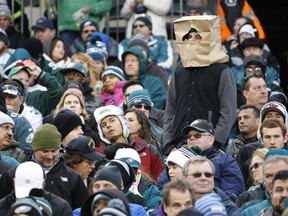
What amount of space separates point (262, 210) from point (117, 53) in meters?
10.4

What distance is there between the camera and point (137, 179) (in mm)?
17469

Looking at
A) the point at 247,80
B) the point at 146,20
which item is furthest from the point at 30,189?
the point at 146,20

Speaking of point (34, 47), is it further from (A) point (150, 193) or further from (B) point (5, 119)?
(A) point (150, 193)

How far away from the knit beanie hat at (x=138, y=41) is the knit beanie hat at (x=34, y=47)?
1461mm

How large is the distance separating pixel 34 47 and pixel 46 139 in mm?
6741

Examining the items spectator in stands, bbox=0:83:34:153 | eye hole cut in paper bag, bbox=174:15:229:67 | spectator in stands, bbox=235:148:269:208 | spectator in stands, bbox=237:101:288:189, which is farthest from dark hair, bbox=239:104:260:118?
spectator in stands, bbox=0:83:34:153

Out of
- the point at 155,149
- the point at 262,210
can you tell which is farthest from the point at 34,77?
the point at 262,210

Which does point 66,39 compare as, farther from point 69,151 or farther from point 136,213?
point 136,213

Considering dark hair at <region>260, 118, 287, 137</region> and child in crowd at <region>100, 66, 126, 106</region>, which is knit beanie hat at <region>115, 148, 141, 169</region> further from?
child in crowd at <region>100, 66, 126, 106</region>

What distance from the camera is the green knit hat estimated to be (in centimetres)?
1756

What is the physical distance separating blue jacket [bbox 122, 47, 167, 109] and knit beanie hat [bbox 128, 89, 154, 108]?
6.74 feet

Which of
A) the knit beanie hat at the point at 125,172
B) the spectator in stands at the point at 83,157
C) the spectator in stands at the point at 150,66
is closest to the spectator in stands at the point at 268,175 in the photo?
the knit beanie hat at the point at 125,172

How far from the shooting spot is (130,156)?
17.6m

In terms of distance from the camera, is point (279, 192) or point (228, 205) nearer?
point (279, 192)
